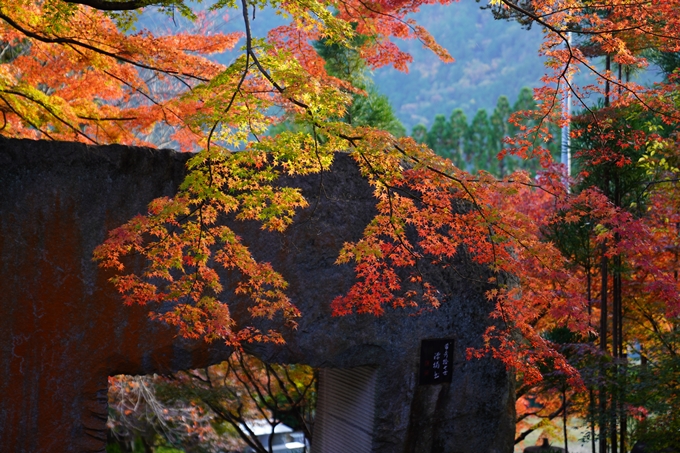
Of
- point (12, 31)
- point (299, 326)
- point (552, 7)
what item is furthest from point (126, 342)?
point (552, 7)

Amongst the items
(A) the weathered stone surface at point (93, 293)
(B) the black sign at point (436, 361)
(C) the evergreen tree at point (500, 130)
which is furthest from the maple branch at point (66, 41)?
(C) the evergreen tree at point (500, 130)

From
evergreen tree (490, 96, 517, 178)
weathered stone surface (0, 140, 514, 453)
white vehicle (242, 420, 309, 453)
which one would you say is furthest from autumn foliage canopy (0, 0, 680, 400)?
evergreen tree (490, 96, 517, 178)

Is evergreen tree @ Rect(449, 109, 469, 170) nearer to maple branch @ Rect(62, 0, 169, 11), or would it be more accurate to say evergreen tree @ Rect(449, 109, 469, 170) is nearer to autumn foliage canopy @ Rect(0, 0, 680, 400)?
autumn foliage canopy @ Rect(0, 0, 680, 400)

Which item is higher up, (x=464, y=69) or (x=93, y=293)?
(x=464, y=69)

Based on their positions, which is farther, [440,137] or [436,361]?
[440,137]

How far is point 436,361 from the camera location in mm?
6473

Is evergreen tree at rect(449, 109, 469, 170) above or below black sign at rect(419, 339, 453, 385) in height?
above

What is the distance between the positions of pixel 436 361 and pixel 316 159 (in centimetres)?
306

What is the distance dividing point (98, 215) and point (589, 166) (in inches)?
241

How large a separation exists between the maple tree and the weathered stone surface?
0.85 ft

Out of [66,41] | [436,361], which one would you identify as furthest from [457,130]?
[66,41]

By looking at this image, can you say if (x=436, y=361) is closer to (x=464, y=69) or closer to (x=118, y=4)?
(x=118, y=4)

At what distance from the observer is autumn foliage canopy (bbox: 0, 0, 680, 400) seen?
4.09 m

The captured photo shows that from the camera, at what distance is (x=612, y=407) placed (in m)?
7.00
